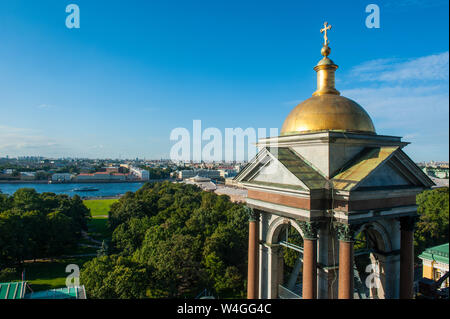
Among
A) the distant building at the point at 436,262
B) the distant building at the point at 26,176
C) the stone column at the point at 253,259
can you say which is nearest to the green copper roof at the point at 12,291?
the stone column at the point at 253,259

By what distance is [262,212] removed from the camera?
15039 millimetres

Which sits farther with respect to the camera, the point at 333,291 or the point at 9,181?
the point at 9,181

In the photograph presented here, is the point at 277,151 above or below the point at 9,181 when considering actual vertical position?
above

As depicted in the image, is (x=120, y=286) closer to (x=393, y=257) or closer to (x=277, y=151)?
(x=277, y=151)

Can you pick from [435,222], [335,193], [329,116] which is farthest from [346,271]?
[435,222]

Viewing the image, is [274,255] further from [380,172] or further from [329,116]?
[329,116]

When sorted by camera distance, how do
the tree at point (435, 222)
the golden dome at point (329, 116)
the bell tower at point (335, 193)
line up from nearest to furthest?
1. the bell tower at point (335, 193)
2. the golden dome at point (329, 116)
3. the tree at point (435, 222)

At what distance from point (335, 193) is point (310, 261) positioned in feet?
9.93

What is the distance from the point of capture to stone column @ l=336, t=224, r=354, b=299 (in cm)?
1078

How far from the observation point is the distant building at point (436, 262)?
31731mm

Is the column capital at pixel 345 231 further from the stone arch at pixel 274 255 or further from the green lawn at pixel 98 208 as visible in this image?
the green lawn at pixel 98 208

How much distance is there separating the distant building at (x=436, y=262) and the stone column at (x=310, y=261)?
30.1 m

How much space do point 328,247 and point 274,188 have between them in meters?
3.47

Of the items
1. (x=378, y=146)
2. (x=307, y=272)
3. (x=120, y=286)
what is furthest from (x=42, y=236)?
(x=378, y=146)
